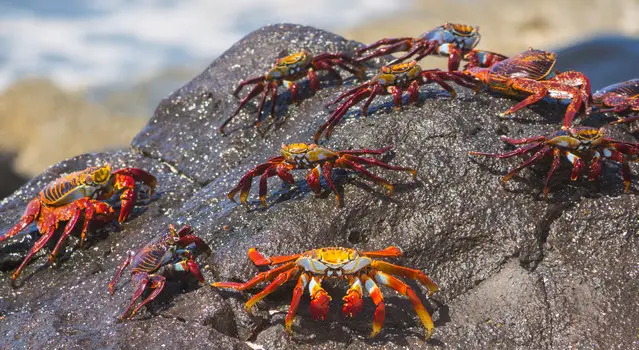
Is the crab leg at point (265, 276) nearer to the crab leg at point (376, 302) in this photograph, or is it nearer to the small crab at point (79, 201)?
the crab leg at point (376, 302)

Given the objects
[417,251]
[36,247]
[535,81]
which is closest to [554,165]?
[535,81]

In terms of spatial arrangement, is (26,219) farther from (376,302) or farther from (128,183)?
(376,302)

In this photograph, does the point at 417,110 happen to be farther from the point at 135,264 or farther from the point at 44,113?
the point at 44,113

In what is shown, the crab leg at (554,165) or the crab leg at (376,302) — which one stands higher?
the crab leg at (554,165)

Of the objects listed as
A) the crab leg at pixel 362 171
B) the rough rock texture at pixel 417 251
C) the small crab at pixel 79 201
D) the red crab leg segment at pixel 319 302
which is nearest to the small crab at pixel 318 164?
the crab leg at pixel 362 171

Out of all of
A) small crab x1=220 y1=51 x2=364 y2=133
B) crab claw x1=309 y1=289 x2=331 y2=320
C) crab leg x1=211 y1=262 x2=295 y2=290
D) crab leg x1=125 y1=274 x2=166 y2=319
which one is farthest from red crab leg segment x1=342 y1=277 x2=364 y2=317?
small crab x1=220 y1=51 x2=364 y2=133

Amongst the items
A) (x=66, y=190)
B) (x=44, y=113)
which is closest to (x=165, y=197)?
(x=66, y=190)
